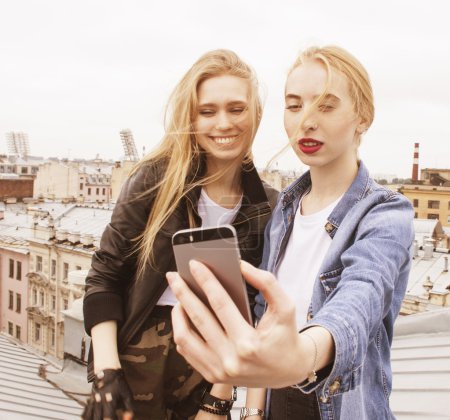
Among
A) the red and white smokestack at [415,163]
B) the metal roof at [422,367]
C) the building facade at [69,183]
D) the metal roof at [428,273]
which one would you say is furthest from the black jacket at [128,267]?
the building facade at [69,183]

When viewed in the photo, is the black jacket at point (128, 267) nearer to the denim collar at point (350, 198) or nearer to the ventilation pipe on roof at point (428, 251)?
the denim collar at point (350, 198)

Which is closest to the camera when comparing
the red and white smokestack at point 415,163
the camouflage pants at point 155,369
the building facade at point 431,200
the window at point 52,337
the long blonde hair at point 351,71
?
the long blonde hair at point 351,71

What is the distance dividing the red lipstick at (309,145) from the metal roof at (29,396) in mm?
2952

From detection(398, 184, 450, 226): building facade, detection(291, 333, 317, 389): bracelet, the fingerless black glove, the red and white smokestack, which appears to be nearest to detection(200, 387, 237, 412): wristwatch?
the fingerless black glove

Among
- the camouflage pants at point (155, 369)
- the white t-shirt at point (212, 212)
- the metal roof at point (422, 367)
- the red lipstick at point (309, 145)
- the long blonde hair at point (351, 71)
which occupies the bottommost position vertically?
the metal roof at point (422, 367)

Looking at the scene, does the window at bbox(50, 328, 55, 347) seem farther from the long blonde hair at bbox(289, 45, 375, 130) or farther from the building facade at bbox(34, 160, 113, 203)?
the long blonde hair at bbox(289, 45, 375, 130)

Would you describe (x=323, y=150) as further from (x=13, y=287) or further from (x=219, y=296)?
(x=13, y=287)

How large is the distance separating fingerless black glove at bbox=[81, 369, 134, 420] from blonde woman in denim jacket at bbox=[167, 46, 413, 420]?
571 millimetres

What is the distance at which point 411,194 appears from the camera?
39.6m

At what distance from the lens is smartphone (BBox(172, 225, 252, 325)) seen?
117 cm

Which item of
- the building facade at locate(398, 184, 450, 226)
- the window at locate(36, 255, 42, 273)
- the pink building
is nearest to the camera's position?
the window at locate(36, 255, 42, 273)

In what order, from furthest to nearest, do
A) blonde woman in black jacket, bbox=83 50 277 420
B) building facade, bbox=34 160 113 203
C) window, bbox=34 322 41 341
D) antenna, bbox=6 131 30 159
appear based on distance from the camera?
antenna, bbox=6 131 30 159 < building facade, bbox=34 160 113 203 < window, bbox=34 322 41 341 < blonde woman in black jacket, bbox=83 50 277 420

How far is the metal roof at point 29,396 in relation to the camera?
12.5 ft

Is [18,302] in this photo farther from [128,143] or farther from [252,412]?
[252,412]
